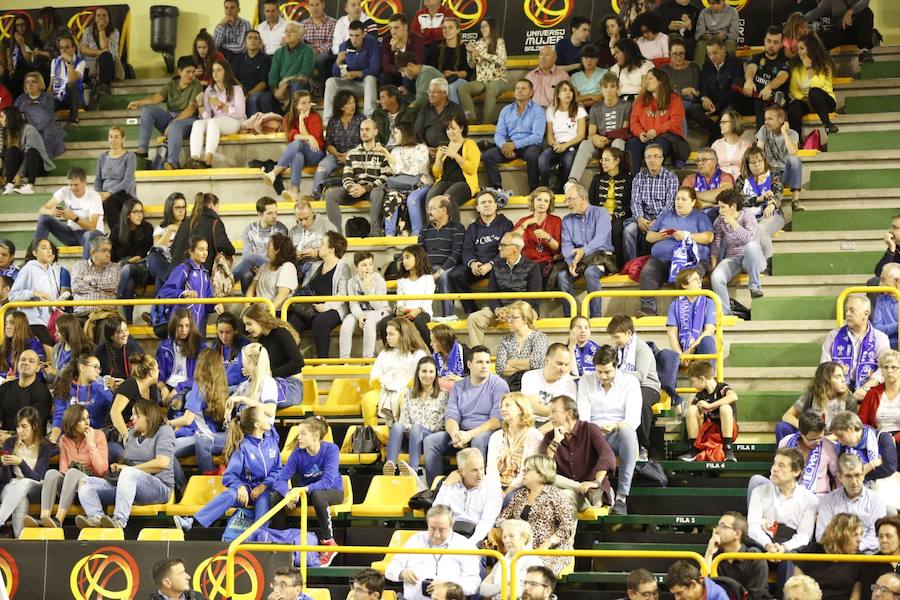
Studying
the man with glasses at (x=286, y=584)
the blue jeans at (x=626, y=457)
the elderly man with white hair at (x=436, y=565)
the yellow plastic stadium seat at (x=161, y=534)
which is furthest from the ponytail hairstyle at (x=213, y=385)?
the blue jeans at (x=626, y=457)

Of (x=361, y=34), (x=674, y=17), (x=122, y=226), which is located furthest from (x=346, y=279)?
(x=674, y=17)

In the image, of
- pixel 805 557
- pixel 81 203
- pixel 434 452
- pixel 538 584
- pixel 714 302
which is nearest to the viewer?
pixel 805 557

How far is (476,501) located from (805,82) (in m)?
6.42

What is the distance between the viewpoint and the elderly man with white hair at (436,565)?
→ 10227mm

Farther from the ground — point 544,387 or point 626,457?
point 544,387

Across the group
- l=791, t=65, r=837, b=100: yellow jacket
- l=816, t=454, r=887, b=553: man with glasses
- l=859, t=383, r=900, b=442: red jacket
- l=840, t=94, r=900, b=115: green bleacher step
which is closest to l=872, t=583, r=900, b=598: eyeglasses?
l=816, t=454, r=887, b=553: man with glasses

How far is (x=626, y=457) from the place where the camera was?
36.5 feet

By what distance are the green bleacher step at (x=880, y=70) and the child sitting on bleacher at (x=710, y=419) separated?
224 inches

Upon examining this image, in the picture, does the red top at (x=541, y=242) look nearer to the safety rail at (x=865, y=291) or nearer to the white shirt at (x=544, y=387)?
the white shirt at (x=544, y=387)

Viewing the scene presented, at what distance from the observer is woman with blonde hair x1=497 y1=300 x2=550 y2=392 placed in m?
12.3

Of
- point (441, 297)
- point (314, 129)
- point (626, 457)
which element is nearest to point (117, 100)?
Result: point (314, 129)

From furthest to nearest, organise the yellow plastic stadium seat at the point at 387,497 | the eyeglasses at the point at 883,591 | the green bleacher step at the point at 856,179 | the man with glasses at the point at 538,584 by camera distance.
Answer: the green bleacher step at the point at 856,179 < the yellow plastic stadium seat at the point at 387,497 < the man with glasses at the point at 538,584 < the eyeglasses at the point at 883,591

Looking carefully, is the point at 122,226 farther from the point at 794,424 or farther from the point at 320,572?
the point at 794,424

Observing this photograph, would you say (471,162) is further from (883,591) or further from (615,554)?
(883,591)
